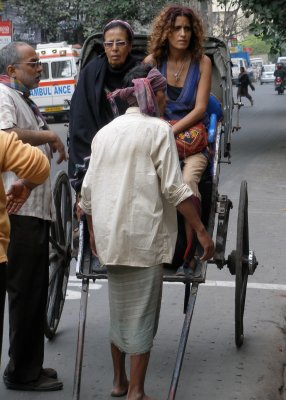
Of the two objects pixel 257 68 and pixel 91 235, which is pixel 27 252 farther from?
pixel 257 68

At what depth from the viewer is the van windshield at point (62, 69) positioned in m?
33.6

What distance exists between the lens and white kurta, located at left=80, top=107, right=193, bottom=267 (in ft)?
14.5

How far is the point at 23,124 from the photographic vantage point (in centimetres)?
505

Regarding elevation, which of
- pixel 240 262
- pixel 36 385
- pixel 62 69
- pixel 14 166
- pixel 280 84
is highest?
pixel 14 166

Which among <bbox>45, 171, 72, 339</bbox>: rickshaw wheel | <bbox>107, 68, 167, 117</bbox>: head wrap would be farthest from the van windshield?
<bbox>107, 68, 167, 117</bbox>: head wrap

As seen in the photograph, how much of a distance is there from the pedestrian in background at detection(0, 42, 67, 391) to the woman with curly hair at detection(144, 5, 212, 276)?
0.85 m

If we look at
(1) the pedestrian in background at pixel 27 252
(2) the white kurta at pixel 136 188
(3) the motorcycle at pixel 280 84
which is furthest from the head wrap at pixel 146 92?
(3) the motorcycle at pixel 280 84

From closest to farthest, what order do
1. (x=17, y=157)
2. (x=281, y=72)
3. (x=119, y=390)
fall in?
(x=17, y=157)
(x=119, y=390)
(x=281, y=72)

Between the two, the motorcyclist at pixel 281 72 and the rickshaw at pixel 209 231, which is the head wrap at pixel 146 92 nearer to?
the rickshaw at pixel 209 231

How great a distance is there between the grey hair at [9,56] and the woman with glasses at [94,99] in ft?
1.80

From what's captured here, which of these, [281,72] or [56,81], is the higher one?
[56,81]

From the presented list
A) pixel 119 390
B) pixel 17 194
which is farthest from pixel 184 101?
pixel 119 390

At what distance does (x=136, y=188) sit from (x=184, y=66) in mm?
1544

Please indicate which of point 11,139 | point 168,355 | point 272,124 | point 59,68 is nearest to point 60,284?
point 168,355
